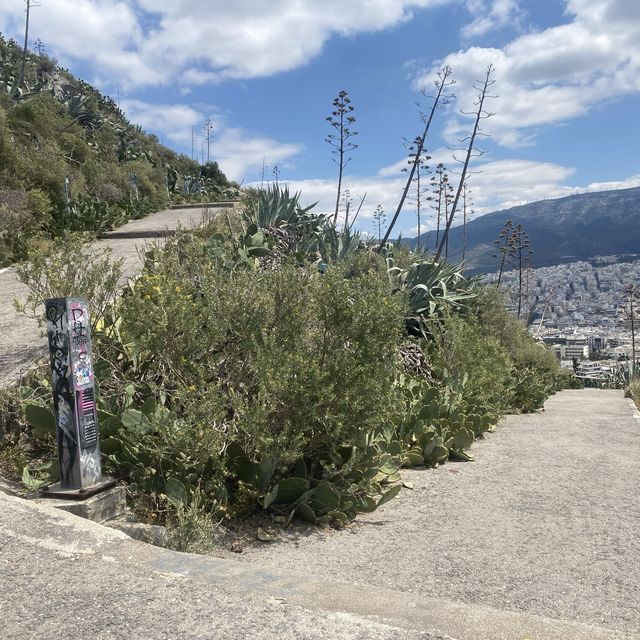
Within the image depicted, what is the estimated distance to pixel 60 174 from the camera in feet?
52.4

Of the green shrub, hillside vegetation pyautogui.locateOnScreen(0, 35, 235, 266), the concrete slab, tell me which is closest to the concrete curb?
the concrete slab

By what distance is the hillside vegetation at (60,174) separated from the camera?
1332 centimetres

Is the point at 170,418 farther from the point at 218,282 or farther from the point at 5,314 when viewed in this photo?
the point at 5,314

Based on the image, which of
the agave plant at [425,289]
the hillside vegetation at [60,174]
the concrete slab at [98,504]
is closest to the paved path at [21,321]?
the hillside vegetation at [60,174]

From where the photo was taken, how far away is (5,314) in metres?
7.94

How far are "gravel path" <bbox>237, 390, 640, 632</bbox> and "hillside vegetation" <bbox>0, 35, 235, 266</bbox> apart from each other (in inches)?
346

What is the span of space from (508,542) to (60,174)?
14795 millimetres

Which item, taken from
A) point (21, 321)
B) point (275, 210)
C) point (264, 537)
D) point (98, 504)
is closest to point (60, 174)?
point (275, 210)

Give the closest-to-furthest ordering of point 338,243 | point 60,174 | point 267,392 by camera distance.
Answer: point 267,392, point 338,243, point 60,174

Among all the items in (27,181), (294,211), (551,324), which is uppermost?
(27,181)

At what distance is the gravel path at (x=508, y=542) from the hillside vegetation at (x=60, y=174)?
879cm

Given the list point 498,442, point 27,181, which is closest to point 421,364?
point 498,442

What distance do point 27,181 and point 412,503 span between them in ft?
43.0

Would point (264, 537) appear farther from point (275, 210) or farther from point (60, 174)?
point (60, 174)
